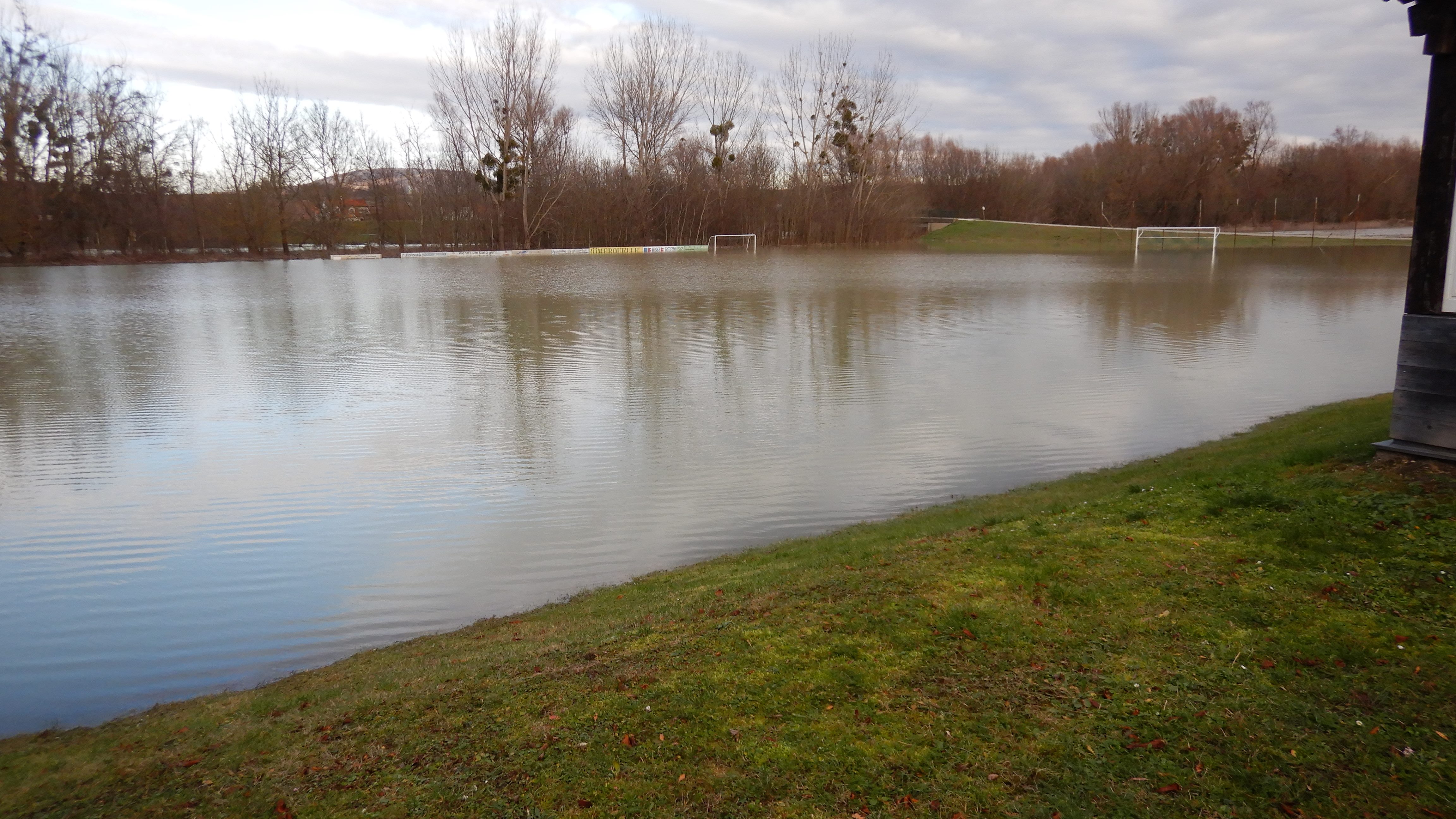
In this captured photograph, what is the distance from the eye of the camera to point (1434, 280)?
5.61 metres

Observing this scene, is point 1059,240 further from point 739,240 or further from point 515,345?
point 515,345

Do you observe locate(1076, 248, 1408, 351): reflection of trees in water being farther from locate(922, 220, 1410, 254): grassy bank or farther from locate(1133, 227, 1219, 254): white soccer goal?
locate(922, 220, 1410, 254): grassy bank

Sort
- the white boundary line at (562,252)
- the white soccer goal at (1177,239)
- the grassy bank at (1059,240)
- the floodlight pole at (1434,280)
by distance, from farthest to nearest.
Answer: the grassy bank at (1059,240) → the white soccer goal at (1177,239) → the white boundary line at (562,252) → the floodlight pole at (1434,280)

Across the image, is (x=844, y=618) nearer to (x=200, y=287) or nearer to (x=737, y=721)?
(x=737, y=721)

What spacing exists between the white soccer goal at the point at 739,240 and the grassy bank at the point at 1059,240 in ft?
41.5

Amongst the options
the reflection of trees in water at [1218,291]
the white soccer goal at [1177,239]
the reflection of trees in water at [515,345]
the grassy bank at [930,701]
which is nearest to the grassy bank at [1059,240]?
the white soccer goal at [1177,239]

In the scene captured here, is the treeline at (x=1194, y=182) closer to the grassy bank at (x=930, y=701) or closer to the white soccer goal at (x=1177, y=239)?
the white soccer goal at (x=1177, y=239)

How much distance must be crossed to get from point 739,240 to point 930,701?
59969mm

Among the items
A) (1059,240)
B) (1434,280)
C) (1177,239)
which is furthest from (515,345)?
(1059,240)

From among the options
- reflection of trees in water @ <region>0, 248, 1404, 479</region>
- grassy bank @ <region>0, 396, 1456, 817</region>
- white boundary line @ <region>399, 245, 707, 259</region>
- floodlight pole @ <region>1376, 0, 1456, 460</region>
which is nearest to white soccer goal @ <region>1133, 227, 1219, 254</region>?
reflection of trees in water @ <region>0, 248, 1404, 479</region>

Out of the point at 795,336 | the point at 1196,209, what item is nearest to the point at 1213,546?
the point at 795,336

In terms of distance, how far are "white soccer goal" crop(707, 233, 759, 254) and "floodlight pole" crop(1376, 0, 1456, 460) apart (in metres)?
53.1

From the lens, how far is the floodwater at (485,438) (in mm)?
6223

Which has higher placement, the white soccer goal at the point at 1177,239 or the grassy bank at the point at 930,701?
the white soccer goal at the point at 1177,239
